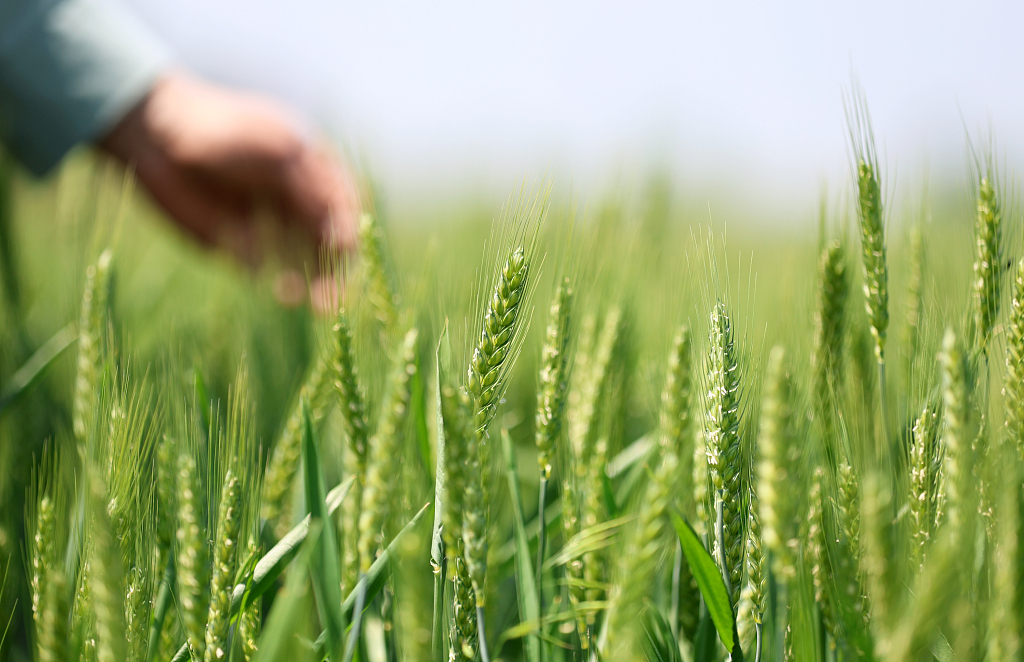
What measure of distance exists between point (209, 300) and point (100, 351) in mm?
1166

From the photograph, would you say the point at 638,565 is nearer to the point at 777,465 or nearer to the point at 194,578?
the point at 777,465

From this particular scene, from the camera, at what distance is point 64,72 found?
1.63 metres

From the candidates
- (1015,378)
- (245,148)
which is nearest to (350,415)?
(1015,378)

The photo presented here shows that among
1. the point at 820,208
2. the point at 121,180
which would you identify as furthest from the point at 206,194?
the point at 820,208

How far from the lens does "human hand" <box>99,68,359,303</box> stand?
1.73 meters

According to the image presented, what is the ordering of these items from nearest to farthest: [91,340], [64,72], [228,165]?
[91,340] → [64,72] → [228,165]

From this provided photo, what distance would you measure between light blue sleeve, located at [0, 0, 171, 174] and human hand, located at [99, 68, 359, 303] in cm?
9

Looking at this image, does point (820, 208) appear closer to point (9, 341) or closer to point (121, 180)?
point (9, 341)

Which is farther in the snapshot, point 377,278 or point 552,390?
point 377,278

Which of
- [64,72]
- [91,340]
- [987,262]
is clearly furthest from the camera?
[64,72]

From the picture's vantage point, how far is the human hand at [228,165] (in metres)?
1.73

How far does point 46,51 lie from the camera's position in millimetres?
1620

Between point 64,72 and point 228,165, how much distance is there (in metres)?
0.44

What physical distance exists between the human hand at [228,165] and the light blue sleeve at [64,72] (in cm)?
9
